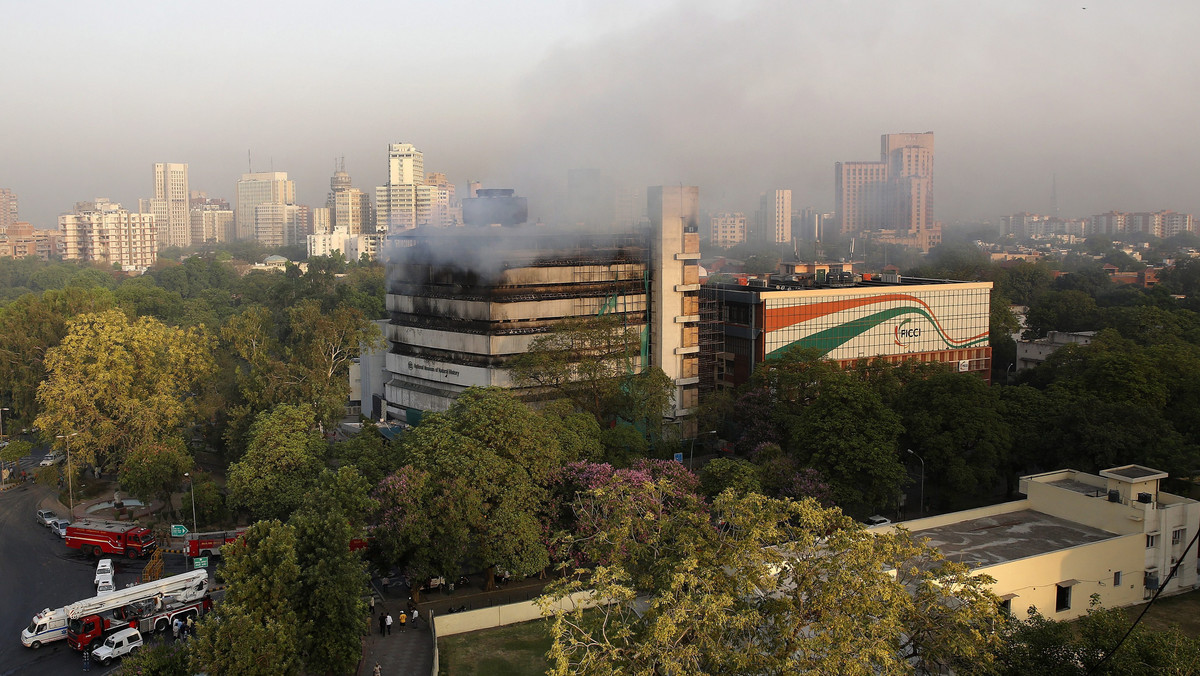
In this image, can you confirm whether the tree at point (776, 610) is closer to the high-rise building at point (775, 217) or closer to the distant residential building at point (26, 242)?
the high-rise building at point (775, 217)

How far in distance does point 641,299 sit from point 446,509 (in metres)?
17.3

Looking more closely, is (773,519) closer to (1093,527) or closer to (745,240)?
(1093,527)

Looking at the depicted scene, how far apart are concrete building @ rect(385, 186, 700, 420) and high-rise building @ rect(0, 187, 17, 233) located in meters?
175

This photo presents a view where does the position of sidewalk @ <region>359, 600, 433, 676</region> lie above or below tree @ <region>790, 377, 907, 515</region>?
below

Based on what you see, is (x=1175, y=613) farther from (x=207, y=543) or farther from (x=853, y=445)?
(x=207, y=543)

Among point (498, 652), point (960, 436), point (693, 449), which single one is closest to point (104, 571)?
point (498, 652)

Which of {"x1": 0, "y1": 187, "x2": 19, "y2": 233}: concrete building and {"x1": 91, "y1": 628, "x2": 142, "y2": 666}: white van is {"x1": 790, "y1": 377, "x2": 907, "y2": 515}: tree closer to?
{"x1": 91, "y1": 628, "x2": 142, "y2": 666}: white van

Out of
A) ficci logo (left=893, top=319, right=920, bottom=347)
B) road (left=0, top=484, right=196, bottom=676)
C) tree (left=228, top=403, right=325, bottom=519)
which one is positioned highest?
ficci logo (left=893, top=319, right=920, bottom=347)

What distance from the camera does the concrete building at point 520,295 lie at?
3725 cm

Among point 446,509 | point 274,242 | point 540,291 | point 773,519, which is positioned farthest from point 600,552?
point 274,242

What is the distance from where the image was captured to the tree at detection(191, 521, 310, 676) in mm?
18391

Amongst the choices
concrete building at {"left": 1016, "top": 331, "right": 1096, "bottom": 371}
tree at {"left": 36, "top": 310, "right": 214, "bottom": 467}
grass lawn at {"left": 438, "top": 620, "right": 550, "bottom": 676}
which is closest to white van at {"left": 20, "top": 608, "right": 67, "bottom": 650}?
grass lawn at {"left": 438, "top": 620, "right": 550, "bottom": 676}

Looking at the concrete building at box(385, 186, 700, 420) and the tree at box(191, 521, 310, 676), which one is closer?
the tree at box(191, 521, 310, 676)

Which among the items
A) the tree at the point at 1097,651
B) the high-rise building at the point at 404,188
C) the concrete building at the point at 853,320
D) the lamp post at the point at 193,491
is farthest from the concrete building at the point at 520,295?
the high-rise building at the point at 404,188
